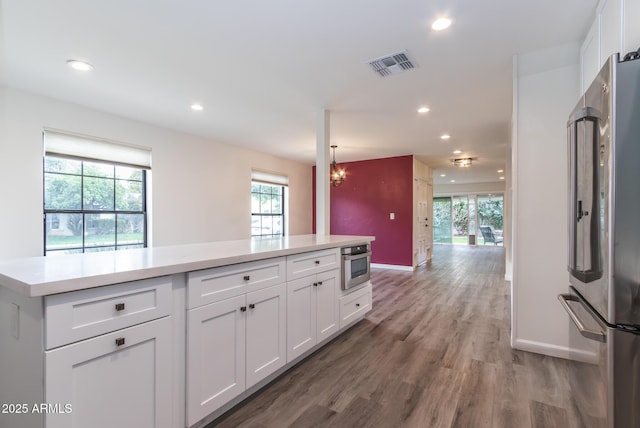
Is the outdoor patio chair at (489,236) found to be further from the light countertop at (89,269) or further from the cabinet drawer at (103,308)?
the cabinet drawer at (103,308)

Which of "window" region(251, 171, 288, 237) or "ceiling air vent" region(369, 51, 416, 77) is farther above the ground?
"ceiling air vent" region(369, 51, 416, 77)

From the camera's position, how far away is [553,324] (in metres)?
2.51

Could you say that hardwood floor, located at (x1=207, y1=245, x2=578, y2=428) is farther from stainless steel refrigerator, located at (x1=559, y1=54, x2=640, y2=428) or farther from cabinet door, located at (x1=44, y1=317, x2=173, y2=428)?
stainless steel refrigerator, located at (x1=559, y1=54, x2=640, y2=428)

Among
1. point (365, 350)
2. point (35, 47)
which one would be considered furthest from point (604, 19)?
point (35, 47)

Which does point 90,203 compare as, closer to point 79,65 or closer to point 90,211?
point 90,211

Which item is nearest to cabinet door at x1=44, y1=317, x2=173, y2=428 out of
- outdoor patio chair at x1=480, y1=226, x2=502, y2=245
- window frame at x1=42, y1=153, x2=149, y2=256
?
window frame at x1=42, y1=153, x2=149, y2=256

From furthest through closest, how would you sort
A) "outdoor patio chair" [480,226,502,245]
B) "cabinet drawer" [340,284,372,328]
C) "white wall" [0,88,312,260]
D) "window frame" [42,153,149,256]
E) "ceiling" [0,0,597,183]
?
"outdoor patio chair" [480,226,502,245] < "window frame" [42,153,149,256] < "white wall" [0,88,312,260] < "cabinet drawer" [340,284,372,328] < "ceiling" [0,0,597,183]

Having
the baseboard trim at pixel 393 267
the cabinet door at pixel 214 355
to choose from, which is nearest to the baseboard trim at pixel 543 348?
the cabinet door at pixel 214 355

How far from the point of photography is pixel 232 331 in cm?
176

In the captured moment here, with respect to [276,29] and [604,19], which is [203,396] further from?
[604,19]

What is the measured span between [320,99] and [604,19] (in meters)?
2.36

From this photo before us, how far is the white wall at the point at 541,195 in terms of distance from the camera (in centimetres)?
247

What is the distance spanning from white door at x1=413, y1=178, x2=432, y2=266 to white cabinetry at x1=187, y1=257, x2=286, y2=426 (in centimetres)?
512

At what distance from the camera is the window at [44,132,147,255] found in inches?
139
